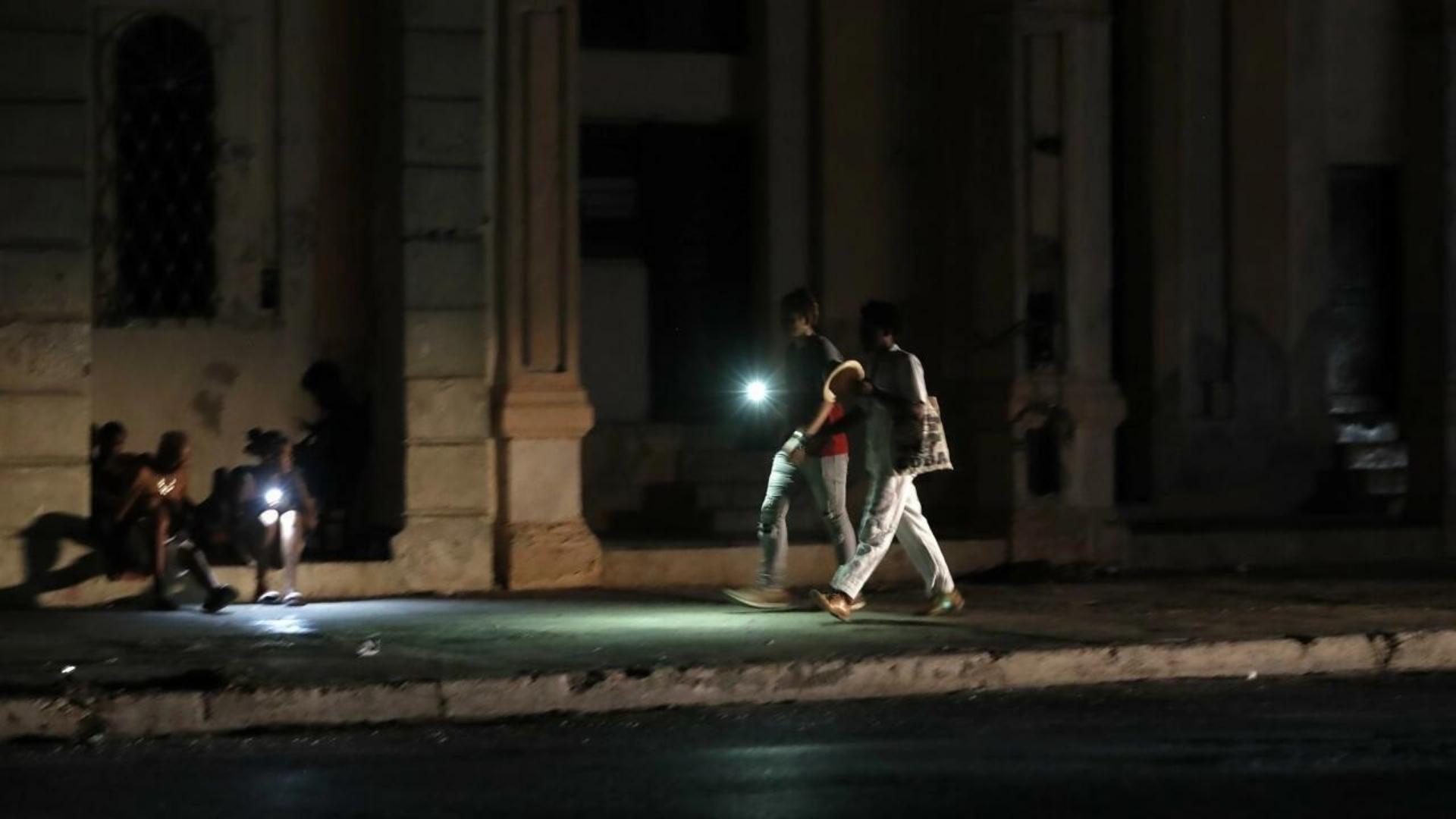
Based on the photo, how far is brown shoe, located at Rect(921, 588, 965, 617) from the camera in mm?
11680

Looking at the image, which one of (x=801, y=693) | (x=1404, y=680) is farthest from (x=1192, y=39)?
(x=801, y=693)

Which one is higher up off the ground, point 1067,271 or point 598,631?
point 1067,271

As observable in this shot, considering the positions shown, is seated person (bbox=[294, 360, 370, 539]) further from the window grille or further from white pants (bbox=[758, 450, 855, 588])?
white pants (bbox=[758, 450, 855, 588])

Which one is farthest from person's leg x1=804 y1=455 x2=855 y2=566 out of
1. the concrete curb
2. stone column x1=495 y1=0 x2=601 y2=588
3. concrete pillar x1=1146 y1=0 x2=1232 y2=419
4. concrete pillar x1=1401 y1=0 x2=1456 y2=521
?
concrete pillar x1=1401 y1=0 x2=1456 y2=521

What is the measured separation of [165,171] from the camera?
13.2 m

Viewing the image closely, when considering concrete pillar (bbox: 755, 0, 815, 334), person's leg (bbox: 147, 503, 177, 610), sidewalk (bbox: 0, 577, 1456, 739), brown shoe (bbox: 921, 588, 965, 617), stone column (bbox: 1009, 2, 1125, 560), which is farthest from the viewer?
concrete pillar (bbox: 755, 0, 815, 334)

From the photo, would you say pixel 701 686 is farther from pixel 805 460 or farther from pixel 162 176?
pixel 162 176

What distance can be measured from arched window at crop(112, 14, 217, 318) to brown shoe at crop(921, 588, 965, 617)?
4733mm

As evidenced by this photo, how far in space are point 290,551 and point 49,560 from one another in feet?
4.27

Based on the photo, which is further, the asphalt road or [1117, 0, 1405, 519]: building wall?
[1117, 0, 1405, 519]: building wall

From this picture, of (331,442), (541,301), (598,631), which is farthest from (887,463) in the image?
(331,442)

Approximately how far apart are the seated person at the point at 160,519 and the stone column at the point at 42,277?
291mm

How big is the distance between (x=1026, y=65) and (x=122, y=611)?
6.47 metres

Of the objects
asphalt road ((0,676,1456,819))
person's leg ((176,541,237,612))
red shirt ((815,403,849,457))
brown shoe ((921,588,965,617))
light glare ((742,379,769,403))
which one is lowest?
asphalt road ((0,676,1456,819))
